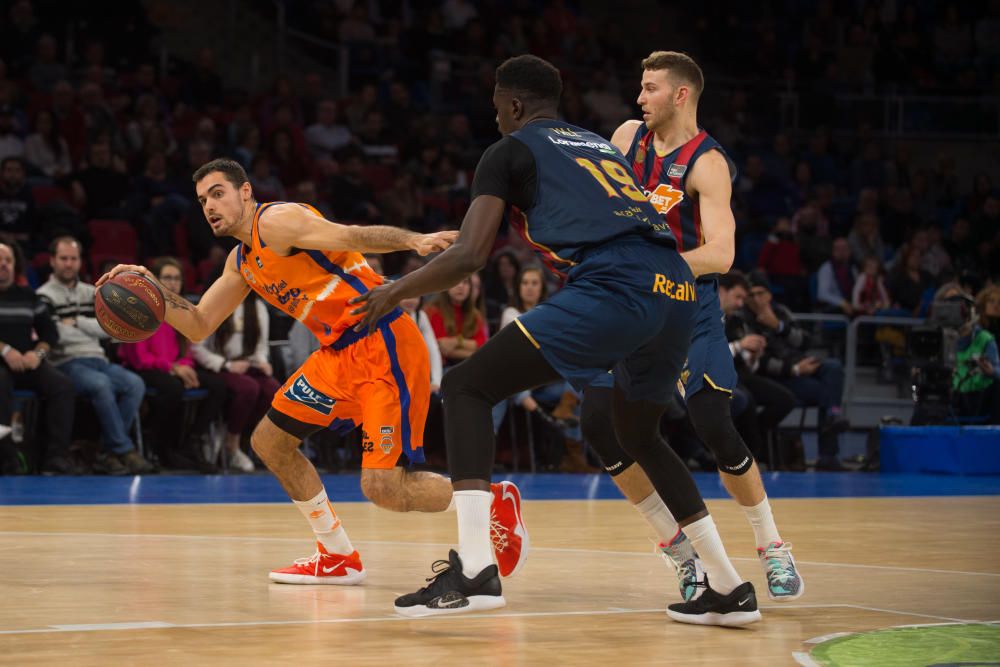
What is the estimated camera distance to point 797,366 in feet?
42.1

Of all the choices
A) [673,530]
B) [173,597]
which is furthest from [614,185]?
[173,597]

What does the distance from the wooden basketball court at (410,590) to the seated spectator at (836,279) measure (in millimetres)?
6757

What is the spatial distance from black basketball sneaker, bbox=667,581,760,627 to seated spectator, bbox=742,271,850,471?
7771 mm

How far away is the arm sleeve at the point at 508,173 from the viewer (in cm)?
460

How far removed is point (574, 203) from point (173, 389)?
7158 millimetres

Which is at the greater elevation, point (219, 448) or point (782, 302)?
point (782, 302)

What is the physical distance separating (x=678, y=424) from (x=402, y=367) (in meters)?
6.86

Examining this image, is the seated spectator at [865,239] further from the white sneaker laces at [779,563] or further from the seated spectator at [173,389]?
the white sneaker laces at [779,563]

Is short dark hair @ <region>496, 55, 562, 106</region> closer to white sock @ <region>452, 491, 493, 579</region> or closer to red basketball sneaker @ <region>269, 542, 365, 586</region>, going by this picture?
white sock @ <region>452, 491, 493, 579</region>

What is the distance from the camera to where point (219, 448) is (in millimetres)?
12070

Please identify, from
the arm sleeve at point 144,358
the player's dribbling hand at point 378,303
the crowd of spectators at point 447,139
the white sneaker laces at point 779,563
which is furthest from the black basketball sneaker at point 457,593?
the arm sleeve at point 144,358

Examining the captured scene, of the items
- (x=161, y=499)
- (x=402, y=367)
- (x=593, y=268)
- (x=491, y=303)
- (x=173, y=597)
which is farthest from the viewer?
(x=491, y=303)

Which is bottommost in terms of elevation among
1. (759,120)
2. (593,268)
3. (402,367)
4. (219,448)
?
(219,448)

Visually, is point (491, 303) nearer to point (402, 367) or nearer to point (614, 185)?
point (402, 367)
